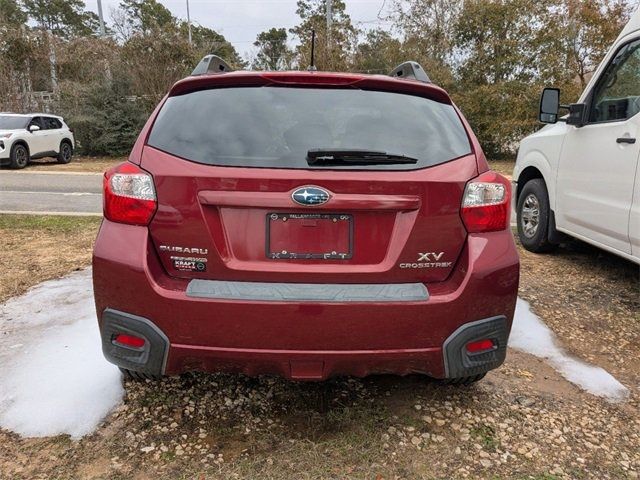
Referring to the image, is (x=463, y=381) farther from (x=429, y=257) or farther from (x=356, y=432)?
(x=429, y=257)

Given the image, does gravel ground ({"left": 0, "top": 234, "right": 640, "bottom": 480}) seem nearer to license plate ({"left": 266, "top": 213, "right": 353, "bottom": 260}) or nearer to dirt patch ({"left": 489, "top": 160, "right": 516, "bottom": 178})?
license plate ({"left": 266, "top": 213, "right": 353, "bottom": 260})

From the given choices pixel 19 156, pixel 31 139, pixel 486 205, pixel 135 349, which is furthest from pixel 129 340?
pixel 31 139

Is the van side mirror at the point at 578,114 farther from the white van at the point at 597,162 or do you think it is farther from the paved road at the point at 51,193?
the paved road at the point at 51,193

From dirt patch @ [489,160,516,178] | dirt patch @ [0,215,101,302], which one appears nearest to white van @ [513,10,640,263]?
dirt patch @ [0,215,101,302]

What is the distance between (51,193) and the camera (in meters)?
10.0

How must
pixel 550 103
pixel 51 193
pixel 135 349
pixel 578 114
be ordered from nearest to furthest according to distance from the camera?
pixel 135 349, pixel 578 114, pixel 550 103, pixel 51 193

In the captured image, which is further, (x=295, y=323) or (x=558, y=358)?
(x=558, y=358)

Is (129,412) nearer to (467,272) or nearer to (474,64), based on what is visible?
(467,272)

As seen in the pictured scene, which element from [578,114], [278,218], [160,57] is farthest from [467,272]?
[160,57]

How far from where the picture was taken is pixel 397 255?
2.19 metres

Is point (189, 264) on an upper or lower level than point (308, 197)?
lower

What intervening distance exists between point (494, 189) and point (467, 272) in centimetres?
40

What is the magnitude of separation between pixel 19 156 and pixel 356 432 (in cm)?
1512

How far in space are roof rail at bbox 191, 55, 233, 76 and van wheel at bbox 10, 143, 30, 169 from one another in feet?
44.4
